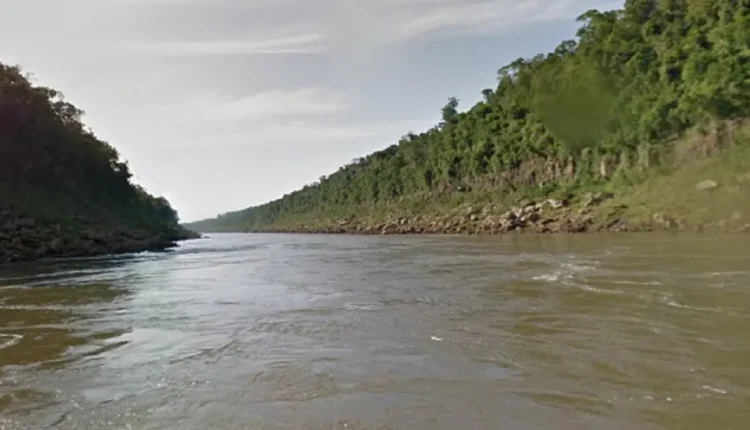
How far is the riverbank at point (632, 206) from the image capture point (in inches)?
1248

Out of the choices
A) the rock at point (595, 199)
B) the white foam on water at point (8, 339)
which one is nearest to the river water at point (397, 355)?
the white foam on water at point (8, 339)

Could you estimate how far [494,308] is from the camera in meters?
9.98

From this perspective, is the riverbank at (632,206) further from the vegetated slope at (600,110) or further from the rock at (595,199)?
the vegetated slope at (600,110)

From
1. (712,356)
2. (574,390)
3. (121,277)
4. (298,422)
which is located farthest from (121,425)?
(121,277)

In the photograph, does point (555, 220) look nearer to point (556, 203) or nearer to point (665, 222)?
point (556, 203)

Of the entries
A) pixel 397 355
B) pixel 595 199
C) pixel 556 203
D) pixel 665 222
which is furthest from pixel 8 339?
pixel 556 203

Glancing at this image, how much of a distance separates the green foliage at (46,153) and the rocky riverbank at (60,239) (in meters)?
2.40

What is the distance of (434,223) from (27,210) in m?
38.2

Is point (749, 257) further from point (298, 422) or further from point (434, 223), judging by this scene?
point (434, 223)

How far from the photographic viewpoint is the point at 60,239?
30.4 metres

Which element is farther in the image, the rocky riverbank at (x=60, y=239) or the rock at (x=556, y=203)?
the rock at (x=556, y=203)

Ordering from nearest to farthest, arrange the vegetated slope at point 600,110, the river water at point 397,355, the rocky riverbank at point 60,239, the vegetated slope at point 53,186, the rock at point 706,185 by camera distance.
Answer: the river water at point 397,355, the rocky riverbank at point 60,239, the vegetated slope at point 53,186, the rock at point 706,185, the vegetated slope at point 600,110

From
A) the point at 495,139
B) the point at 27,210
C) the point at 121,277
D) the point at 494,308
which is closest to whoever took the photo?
the point at 494,308

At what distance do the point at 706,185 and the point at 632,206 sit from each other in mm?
4802
